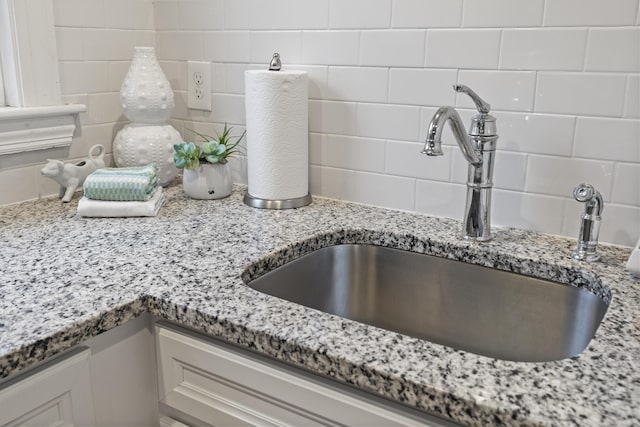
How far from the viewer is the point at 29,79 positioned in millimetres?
1320

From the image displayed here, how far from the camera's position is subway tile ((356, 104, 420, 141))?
1251 millimetres

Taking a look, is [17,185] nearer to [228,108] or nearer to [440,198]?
[228,108]

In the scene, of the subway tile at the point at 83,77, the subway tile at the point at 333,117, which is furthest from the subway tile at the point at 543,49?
the subway tile at the point at 83,77

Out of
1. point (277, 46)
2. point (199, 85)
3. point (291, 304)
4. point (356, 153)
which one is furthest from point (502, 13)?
point (199, 85)

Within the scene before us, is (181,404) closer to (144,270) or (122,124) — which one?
(144,270)

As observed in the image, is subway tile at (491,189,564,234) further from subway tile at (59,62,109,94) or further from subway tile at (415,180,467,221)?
subway tile at (59,62,109,94)

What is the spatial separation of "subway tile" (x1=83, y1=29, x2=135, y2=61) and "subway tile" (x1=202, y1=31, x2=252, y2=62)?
21 cm

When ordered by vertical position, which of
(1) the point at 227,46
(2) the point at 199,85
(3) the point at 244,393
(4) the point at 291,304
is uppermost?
(1) the point at 227,46

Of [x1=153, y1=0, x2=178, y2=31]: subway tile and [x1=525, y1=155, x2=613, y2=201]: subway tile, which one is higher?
[x1=153, y1=0, x2=178, y2=31]: subway tile

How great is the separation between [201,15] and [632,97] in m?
1.04

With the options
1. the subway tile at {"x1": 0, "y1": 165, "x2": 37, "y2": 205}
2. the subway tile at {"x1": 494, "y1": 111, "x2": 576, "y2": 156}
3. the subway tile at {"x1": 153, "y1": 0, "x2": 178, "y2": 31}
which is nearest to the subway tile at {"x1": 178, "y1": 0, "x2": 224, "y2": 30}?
the subway tile at {"x1": 153, "y1": 0, "x2": 178, "y2": 31}

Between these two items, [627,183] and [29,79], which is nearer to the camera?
[627,183]

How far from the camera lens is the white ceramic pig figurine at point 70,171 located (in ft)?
4.25

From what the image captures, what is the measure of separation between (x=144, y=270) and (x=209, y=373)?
217 millimetres
